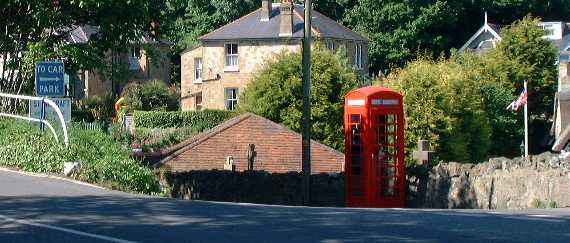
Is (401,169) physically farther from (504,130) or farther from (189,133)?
(504,130)

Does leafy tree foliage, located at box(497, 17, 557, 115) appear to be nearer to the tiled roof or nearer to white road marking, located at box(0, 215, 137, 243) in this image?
the tiled roof

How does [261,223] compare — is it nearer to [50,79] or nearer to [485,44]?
[50,79]

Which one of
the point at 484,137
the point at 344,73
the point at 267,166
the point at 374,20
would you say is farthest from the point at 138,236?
the point at 374,20

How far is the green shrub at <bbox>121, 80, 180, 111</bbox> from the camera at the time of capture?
6656 centimetres

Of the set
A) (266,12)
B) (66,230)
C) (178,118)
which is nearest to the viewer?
(66,230)

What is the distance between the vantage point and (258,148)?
37.4 m

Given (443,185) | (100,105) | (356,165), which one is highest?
(100,105)

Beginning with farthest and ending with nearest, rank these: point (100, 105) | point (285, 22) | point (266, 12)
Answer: point (266, 12)
point (285, 22)
point (100, 105)

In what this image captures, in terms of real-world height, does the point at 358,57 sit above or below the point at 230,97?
above

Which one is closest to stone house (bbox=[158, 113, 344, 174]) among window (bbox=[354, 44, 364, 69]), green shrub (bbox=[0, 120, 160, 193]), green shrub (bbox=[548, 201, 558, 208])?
green shrub (bbox=[0, 120, 160, 193])

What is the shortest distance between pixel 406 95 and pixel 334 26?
806 inches

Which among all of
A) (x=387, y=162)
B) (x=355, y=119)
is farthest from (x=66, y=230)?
(x=387, y=162)

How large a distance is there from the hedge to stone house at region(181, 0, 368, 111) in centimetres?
573

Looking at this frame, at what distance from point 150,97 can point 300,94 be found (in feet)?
82.4
